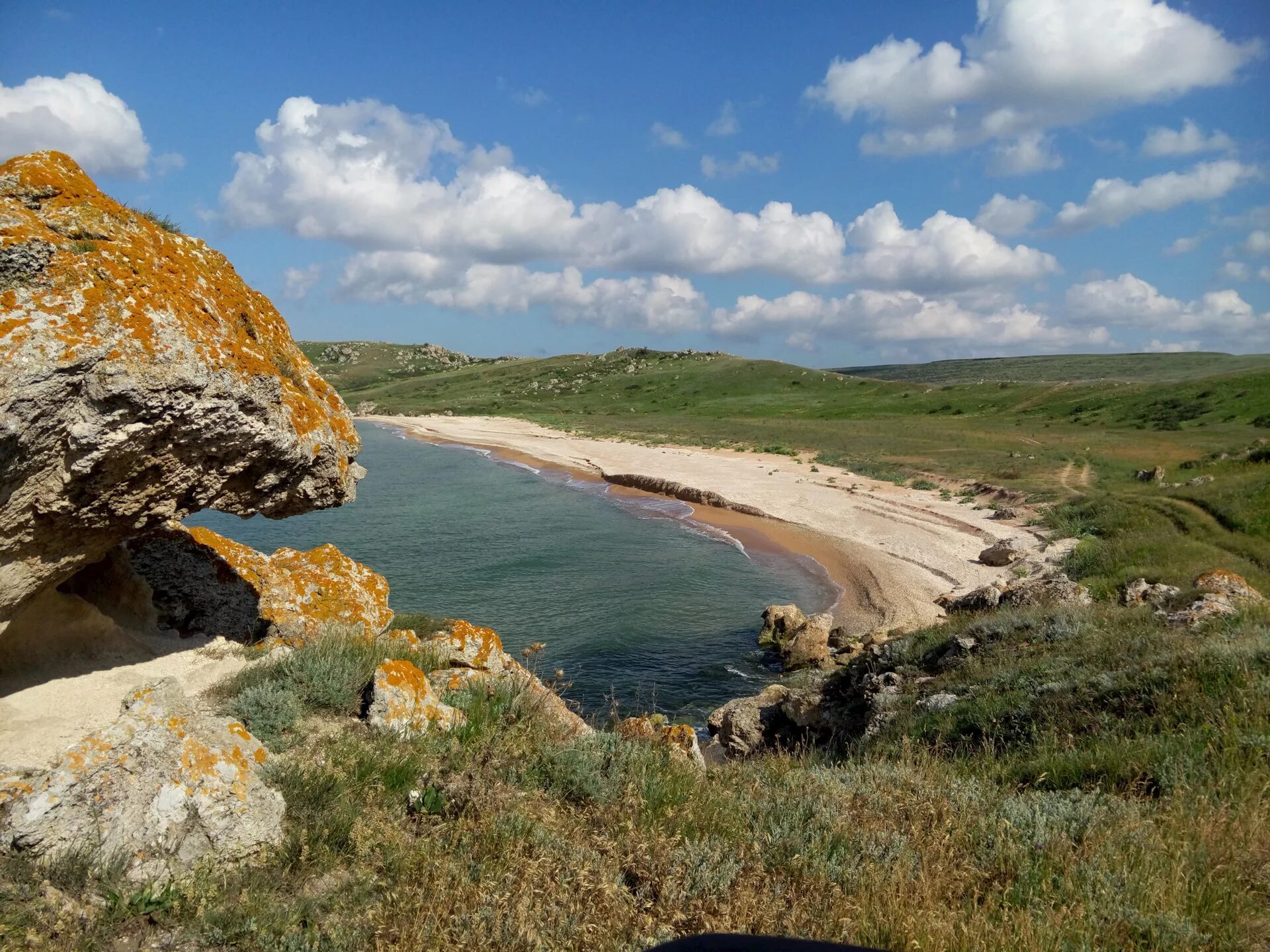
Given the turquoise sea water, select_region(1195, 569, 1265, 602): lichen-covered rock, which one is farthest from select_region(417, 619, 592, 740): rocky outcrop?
select_region(1195, 569, 1265, 602): lichen-covered rock

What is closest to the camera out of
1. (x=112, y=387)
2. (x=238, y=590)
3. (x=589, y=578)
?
(x=112, y=387)

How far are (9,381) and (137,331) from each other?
0.97 m

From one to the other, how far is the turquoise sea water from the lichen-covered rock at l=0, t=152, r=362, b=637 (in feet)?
20.4

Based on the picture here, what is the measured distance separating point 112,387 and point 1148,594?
1603 centimetres

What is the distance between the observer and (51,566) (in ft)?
19.7

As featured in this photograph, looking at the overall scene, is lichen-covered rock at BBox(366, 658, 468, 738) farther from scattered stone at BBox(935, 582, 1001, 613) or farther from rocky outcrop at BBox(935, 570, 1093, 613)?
scattered stone at BBox(935, 582, 1001, 613)

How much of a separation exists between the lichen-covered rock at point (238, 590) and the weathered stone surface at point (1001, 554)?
23.4 metres

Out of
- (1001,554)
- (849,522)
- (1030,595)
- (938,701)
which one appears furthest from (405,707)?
(849,522)

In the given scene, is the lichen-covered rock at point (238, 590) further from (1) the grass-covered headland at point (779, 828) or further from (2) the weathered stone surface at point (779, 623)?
(2) the weathered stone surface at point (779, 623)

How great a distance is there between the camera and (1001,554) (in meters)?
26.0

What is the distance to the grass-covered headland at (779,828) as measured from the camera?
141 inches

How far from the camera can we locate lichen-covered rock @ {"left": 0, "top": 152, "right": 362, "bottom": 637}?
524 cm

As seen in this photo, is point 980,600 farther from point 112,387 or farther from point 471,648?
point 112,387

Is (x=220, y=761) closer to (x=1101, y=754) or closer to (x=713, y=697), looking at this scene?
(x=1101, y=754)
